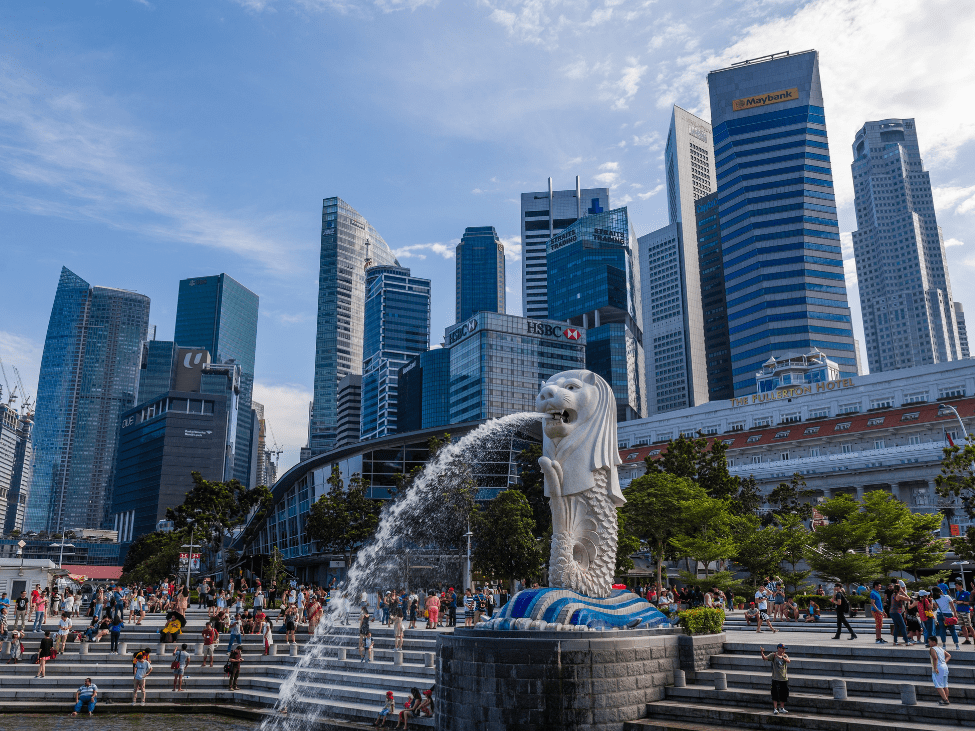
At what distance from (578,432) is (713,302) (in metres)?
173

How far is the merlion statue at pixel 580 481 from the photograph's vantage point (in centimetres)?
1816

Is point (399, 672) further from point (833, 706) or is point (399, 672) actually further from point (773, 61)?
point (773, 61)

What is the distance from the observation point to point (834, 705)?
14.1 m

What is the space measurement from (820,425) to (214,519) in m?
54.8

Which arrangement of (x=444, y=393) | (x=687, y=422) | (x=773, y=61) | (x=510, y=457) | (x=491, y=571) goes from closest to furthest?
(x=491, y=571)
(x=510, y=457)
(x=687, y=422)
(x=773, y=61)
(x=444, y=393)

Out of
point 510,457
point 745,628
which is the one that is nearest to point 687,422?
point 510,457

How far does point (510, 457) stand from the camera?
61531mm

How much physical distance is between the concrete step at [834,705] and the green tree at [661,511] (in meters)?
22.0

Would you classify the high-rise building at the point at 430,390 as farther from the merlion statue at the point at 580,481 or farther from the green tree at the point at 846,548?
the merlion statue at the point at 580,481

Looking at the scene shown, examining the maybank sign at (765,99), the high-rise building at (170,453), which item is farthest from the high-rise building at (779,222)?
the high-rise building at (170,453)

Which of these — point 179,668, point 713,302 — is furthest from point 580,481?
point 713,302

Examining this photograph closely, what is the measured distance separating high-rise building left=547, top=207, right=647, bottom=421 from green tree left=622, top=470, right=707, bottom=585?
126108mm

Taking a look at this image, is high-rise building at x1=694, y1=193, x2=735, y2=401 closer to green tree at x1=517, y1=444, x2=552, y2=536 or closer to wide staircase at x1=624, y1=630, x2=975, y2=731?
green tree at x1=517, y1=444, x2=552, y2=536

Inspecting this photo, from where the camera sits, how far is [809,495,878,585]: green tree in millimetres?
32125
